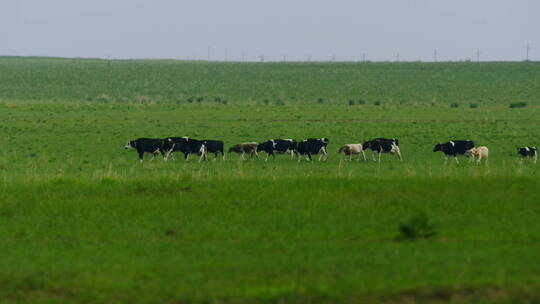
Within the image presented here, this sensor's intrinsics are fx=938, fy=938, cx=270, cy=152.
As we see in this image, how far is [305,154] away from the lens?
38.9 m

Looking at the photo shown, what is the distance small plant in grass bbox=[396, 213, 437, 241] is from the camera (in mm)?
17766

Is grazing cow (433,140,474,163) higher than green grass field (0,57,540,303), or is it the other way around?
grazing cow (433,140,474,163)

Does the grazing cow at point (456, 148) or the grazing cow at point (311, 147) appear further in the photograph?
the grazing cow at point (311, 147)

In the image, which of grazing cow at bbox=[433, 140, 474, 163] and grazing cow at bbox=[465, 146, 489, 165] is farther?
grazing cow at bbox=[433, 140, 474, 163]

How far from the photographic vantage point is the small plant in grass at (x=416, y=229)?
1777 cm

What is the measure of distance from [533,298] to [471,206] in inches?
298

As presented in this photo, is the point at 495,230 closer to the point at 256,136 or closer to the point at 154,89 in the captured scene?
the point at 256,136

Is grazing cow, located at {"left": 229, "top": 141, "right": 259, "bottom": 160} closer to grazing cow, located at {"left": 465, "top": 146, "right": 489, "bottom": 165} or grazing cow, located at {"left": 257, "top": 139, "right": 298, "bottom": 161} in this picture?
grazing cow, located at {"left": 257, "top": 139, "right": 298, "bottom": 161}

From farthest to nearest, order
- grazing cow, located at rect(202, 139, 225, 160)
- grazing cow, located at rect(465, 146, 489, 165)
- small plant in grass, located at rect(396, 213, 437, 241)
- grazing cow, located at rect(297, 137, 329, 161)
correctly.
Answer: grazing cow, located at rect(202, 139, 225, 160), grazing cow, located at rect(297, 137, 329, 161), grazing cow, located at rect(465, 146, 489, 165), small plant in grass, located at rect(396, 213, 437, 241)

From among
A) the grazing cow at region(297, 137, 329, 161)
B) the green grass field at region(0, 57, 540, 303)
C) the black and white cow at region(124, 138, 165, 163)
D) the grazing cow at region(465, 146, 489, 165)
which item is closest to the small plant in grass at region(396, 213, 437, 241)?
the green grass field at region(0, 57, 540, 303)

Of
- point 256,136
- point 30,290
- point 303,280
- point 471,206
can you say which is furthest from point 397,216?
point 256,136

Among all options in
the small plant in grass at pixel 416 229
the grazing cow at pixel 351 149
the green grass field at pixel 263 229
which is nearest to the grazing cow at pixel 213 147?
the green grass field at pixel 263 229

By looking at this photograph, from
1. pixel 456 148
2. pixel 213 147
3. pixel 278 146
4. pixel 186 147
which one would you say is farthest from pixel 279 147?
pixel 456 148

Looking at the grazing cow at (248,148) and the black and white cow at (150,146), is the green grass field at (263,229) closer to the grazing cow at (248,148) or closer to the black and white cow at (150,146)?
the black and white cow at (150,146)
